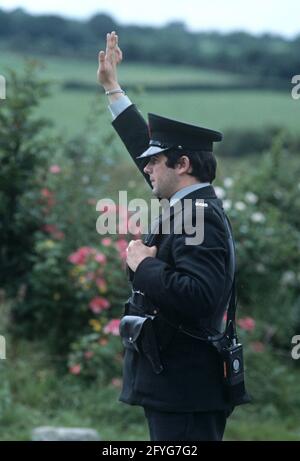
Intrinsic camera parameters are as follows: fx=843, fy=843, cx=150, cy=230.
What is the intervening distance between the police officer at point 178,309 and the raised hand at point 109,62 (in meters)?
0.52

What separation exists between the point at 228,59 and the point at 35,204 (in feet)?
43.9

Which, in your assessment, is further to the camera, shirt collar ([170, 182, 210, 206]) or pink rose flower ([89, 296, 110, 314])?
pink rose flower ([89, 296, 110, 314])

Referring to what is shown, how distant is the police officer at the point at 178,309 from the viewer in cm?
300

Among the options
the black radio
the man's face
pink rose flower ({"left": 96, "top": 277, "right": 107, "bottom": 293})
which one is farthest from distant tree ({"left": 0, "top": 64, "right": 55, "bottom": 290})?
the black radio

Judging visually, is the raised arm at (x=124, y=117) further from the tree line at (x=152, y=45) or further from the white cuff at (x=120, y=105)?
the tree line at (x=152, y=45)

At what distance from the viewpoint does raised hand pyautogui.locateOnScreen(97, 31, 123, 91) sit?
3615mm

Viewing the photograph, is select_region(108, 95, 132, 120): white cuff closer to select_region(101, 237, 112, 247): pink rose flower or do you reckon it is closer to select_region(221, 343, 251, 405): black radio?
select_region(221, 343, 251, 405): black radio

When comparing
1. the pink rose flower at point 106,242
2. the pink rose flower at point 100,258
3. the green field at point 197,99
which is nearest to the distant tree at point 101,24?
the green field at point 197,99

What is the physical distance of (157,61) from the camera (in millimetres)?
18188

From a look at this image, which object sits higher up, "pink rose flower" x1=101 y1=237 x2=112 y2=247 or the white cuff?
the white cuff

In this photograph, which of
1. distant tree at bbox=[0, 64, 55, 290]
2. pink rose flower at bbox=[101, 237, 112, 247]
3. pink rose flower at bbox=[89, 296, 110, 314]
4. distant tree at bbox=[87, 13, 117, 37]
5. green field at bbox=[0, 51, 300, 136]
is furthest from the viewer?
distant tree at bbox=[87, 13, 117, 37]

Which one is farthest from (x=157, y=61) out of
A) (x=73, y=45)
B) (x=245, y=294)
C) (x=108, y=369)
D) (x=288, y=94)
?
(x=108, y=369)

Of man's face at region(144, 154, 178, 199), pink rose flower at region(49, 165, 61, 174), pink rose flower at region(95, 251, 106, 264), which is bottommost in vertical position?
pink rose flower at region(95, 251, 106, 264)

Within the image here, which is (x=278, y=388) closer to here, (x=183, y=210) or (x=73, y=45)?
(x=183, y=210)
